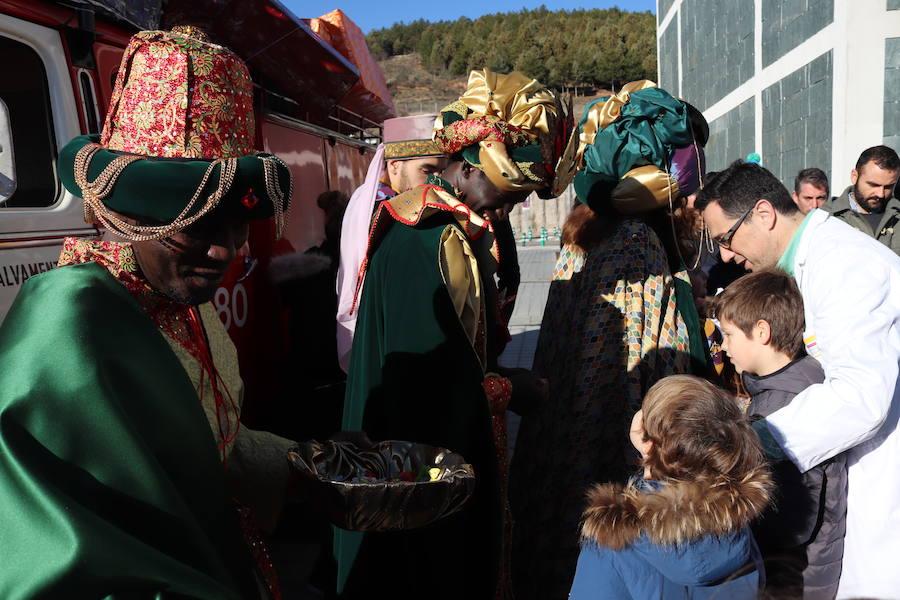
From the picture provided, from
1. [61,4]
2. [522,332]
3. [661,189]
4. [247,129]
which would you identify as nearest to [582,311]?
[661,189]

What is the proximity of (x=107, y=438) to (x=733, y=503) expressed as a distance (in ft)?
4.53

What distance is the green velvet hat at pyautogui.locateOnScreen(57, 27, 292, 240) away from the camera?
1.19 meters

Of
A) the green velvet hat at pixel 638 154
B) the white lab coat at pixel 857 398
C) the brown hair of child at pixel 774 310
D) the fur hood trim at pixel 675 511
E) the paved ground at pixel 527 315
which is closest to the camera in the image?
the fur hood trim at pixel 675 511

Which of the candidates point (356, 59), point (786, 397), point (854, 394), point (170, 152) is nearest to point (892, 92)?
point (356, 59)

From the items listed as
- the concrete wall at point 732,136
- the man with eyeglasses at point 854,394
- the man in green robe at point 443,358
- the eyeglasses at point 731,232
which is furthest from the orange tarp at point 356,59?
the concrete wall at point 732,136

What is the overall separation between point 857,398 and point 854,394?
1 cm

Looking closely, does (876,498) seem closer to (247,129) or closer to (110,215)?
(247,129)

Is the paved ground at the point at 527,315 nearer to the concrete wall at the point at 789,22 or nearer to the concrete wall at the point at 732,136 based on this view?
the concrete wall at the point at 732,136

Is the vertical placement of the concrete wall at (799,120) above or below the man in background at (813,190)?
above

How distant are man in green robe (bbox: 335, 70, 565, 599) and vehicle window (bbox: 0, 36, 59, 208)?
1603 mm

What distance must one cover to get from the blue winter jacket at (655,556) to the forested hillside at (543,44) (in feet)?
203

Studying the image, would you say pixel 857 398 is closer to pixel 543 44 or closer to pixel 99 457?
pixel 99 457

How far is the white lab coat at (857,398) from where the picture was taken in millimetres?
1802

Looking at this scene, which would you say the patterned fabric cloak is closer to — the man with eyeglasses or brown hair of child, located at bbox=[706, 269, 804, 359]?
brown hair of child, located at bbox=[706, 269, 804, 359]
